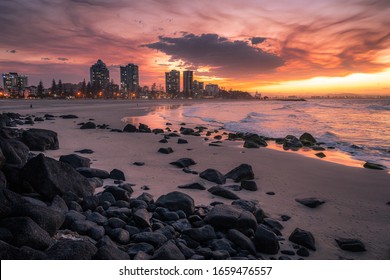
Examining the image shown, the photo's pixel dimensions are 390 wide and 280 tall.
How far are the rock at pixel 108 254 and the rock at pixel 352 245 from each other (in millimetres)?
3750

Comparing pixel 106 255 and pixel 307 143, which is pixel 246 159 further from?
pixel 106 255

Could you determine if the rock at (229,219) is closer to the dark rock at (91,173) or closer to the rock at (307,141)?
the dark rock at (91,173)

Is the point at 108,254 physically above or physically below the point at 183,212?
above

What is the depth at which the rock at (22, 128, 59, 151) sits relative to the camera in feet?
36.7

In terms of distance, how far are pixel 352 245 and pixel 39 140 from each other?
11478mm

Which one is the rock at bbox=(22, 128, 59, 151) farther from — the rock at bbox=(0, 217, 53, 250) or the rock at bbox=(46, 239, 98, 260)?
the rock at bbox=(46, 239, 98, 260)

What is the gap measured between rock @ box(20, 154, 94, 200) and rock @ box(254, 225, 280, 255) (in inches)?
146

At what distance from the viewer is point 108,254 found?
3480mm

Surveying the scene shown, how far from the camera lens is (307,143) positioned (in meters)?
16.6

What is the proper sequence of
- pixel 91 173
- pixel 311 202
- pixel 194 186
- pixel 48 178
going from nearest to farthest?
pixel 48 178 < pixel 311 202 < pixel 194 186 < pixel 91 173

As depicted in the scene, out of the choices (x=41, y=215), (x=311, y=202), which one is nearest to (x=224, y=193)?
(x=311, y=202)

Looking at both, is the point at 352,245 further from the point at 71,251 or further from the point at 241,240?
the point at 71,251

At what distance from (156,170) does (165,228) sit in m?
4.62
